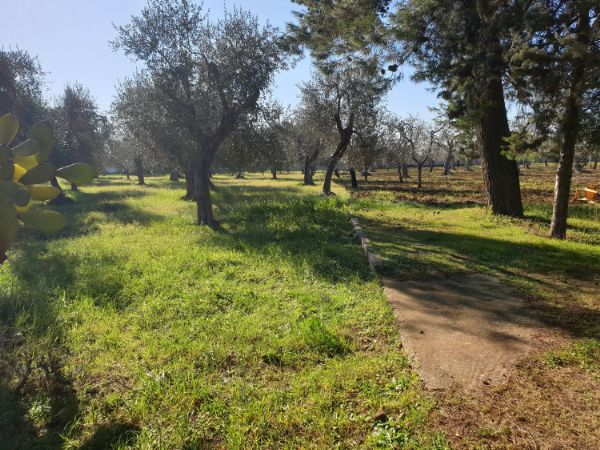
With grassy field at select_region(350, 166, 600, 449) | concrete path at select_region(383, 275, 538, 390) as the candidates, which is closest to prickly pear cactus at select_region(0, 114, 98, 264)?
grassy field at select_region(350, 166, 600, 449)

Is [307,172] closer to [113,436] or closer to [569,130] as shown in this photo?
[569,130]

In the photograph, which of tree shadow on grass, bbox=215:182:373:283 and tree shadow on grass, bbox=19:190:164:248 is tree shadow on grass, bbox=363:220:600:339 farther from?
tree shadow on grass, bbox=19:190:164:248

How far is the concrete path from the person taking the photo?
12.6 feet

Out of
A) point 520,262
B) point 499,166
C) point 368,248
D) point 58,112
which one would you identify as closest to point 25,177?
point 368,248

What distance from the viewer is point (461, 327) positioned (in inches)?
190

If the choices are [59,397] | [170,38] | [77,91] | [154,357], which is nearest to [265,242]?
[154,357]

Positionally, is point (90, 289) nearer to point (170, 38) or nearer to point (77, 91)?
point (170, 38)

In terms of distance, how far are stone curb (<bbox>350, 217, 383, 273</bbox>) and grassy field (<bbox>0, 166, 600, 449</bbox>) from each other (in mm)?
191

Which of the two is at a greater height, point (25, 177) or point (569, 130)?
point (569, 130)

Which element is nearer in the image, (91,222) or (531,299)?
(531,299)

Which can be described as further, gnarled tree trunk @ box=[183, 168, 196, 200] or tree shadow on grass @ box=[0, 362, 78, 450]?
gnarled tree trunk @ box=[183, 168, 196, 200]

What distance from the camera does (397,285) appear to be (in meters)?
6.50

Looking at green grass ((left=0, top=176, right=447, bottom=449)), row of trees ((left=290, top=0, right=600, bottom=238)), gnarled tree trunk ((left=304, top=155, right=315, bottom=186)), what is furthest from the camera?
gnarled tree trunk ((left=304, top=155, right=315, bottom=186))

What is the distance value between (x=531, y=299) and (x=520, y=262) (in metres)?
2.02
